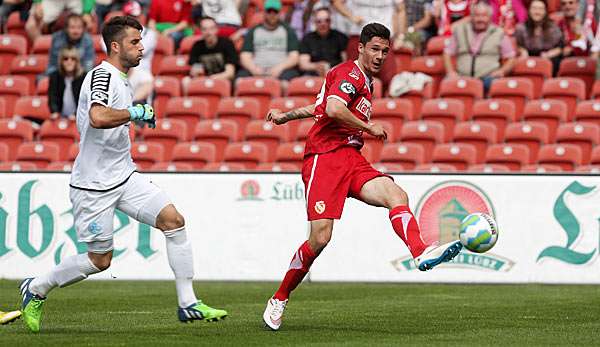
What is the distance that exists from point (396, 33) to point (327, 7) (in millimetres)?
1196

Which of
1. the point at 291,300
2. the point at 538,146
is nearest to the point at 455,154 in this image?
the point at 538,146

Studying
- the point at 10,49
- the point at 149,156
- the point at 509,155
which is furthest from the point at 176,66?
the point at 509,155

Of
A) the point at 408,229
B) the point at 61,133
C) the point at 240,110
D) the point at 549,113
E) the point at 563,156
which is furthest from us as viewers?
the point at 61,133

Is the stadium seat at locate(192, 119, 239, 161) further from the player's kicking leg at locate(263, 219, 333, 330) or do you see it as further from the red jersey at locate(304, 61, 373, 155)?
the player's kicking leg at locate(263, 219, 333, 330)

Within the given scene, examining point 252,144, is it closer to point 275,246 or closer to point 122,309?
point 275,246

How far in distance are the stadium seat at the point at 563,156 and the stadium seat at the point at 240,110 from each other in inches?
175

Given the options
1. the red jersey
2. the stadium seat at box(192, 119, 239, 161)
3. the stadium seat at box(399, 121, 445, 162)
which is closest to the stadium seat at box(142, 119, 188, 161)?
the stadium seat at box(192, 119, 239, 161)

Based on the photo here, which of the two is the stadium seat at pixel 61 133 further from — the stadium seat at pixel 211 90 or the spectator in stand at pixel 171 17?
the spectator in stand at pixel 171 17

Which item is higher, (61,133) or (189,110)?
(189,110)

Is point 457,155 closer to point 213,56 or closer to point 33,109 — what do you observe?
point 213,56

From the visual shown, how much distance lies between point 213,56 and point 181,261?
10.7 m

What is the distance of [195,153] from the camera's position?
59.9ft

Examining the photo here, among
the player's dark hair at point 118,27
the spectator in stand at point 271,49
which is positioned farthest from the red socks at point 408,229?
the spectator in stand at point 271,49

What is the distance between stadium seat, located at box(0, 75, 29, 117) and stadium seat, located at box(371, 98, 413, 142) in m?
6.05
